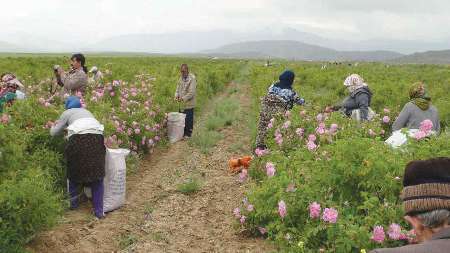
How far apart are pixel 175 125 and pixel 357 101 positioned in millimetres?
4557

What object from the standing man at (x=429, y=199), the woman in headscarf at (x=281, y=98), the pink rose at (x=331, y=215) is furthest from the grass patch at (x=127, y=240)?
the standing man at (x=429, y=199)

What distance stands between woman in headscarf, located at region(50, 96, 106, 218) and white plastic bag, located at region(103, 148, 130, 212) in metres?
0.24

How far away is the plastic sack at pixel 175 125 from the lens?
1150 centimetres

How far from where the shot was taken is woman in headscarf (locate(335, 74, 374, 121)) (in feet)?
28.2

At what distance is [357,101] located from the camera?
868cm

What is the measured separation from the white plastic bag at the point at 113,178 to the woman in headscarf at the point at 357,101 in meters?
4.02

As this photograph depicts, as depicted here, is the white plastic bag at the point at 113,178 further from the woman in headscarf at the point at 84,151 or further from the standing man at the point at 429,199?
the standing man at the point at 429,199

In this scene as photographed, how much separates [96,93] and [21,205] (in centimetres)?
500

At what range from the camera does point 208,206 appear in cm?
746

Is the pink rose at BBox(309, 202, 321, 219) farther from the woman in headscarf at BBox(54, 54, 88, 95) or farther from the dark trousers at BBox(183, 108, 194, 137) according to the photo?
the dark trousers at BBox(183, 108, 194, 137)

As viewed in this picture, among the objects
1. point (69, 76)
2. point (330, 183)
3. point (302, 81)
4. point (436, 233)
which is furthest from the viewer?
point (302, 81)

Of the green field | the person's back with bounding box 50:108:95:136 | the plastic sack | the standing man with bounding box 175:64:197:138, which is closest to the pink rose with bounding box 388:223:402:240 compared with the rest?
the green field

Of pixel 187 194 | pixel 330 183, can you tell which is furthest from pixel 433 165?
pixel 187 194

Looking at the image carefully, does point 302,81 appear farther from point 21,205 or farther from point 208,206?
point 21,205
